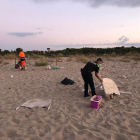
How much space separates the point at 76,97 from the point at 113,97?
1174 mm

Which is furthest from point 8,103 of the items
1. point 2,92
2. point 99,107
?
point 99,107

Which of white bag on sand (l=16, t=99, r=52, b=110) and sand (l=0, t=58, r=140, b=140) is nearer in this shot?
sand (l=0, t=58, r=140, b=140)

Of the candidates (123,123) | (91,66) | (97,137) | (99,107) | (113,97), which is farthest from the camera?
(113,97)

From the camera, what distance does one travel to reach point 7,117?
3447 millimetres

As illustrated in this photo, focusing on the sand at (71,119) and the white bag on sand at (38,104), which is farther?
the white bag on sand at (38,104)

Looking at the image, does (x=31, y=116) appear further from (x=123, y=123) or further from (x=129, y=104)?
(x=129, y=104)

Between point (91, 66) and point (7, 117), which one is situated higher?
point (91, 66)

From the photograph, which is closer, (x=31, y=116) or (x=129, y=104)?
(x=31, y=116)

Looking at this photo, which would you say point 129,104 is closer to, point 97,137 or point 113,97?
point 113,97

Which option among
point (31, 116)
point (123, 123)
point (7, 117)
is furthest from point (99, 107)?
point (7, 117)

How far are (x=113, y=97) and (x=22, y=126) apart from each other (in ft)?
9.31

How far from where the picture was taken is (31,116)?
3.48m

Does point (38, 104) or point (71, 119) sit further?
point (38, 104)

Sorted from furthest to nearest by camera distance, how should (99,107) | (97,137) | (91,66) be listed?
(91,66) → (99,107) → (97,137)
